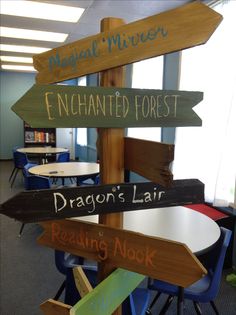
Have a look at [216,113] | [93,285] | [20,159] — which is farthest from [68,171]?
[93,285]

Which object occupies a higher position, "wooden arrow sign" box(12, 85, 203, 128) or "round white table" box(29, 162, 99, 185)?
"wooden arrow sign" box(12, 85, 203, 128)

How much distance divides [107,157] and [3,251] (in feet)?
8.93

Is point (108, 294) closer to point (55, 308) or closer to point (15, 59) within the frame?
point (55, 308)

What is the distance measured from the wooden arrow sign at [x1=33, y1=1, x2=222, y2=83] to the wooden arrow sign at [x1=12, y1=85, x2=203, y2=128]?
10cm

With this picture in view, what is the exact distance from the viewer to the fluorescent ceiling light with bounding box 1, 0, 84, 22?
3.15 m

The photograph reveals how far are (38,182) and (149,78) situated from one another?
249cm

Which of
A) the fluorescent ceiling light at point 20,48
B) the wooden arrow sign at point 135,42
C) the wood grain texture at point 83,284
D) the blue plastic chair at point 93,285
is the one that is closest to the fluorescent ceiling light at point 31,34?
the fluorescent ceiling light at point 20,48

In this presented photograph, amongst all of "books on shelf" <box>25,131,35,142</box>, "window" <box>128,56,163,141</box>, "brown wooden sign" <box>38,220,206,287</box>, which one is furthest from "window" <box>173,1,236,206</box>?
"books on shelf" <box>25,131,35,142</box>

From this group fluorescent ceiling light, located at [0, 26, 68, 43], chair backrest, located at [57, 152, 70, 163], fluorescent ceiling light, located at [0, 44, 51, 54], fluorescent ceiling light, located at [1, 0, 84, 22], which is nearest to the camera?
fluorescent ceiling light, located at [1, 0, 84, 22]

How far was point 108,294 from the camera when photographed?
2.22ft

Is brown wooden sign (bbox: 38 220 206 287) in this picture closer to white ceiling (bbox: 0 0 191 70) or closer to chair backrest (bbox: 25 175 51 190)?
chair backrest (bbox: 25 175 51 190)

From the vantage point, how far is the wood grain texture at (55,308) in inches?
23.8

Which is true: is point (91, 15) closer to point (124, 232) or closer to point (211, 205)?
point (211, 205)

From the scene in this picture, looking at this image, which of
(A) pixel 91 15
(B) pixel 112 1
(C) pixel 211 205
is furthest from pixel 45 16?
(C) pixel 211 205
